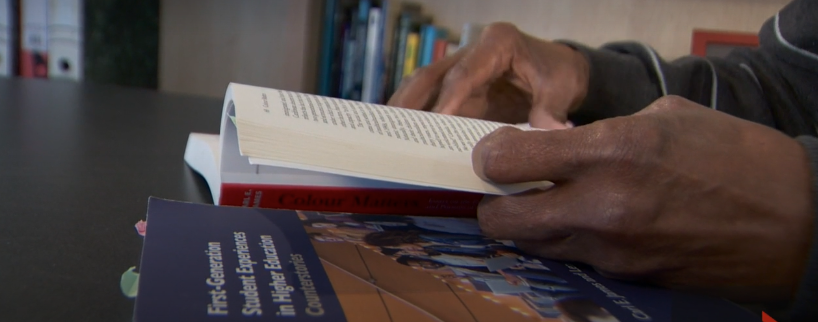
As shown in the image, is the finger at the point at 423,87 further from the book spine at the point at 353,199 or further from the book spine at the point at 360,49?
the book spine at the point at 360,49

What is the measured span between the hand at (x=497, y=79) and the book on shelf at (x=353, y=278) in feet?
0.85

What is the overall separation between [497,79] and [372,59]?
938mm

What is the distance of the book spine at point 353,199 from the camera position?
17.1 inches

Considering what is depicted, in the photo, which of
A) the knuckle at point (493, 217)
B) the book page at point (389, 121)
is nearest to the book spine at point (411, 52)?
the book page at point (389, 121)

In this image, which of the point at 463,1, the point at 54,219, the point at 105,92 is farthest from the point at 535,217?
the point at 463,1

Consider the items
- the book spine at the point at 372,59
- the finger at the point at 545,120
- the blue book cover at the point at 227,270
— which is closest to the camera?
the blue book cover at the point at 227,270

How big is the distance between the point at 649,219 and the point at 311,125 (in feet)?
0.70

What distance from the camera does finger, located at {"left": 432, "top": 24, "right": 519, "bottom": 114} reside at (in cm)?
63

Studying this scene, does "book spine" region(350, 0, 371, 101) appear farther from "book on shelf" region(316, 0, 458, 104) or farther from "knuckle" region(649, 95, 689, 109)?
"knuckle" region(649, 95, 689, 109)

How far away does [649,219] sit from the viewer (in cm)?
35

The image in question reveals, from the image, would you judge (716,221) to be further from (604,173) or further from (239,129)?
(239,129)

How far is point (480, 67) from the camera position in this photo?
650 millimetres

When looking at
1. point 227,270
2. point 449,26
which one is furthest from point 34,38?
point 227,270

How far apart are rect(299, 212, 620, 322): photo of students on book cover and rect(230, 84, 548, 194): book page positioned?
0.13 ft
